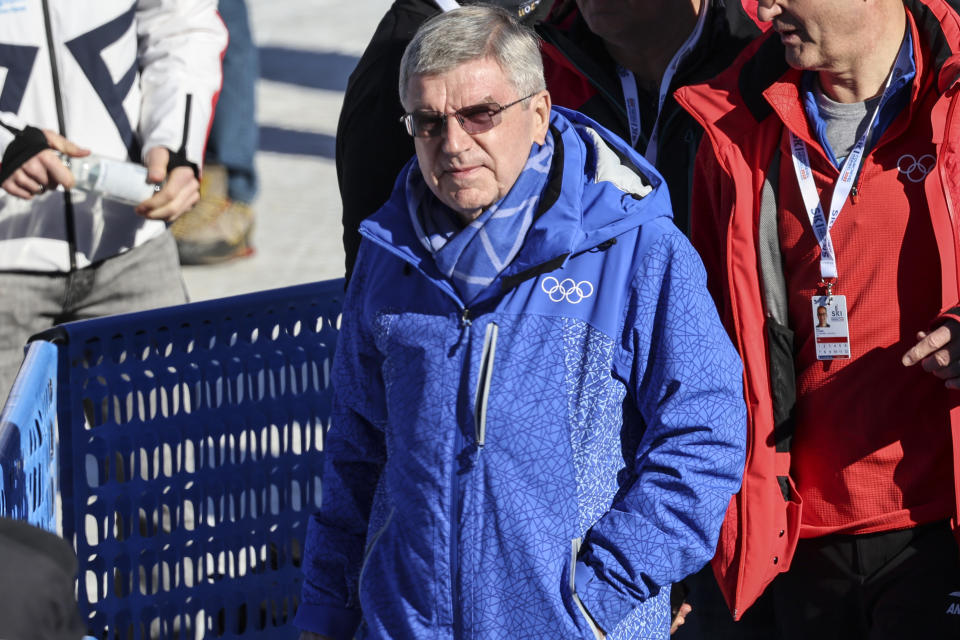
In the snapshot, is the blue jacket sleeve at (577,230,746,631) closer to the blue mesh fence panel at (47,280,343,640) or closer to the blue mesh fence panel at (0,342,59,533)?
the blue mesh fence panel at (0,342,59,533)

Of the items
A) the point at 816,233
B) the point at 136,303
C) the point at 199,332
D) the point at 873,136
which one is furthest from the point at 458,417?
the point at 136,303

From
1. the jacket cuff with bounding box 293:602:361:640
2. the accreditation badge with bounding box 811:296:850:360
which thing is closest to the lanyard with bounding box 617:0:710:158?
the accreditation badge with bounding box 811:296:850:360

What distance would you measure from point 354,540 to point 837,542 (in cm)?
103

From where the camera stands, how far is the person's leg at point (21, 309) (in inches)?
150

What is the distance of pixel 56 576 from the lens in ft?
5.30

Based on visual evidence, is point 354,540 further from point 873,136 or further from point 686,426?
point 873,136

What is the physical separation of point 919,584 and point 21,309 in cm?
247

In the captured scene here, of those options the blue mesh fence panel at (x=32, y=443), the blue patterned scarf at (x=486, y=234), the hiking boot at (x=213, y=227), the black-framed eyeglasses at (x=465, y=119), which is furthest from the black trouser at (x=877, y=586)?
the hiking boot at (x=213, y=227)

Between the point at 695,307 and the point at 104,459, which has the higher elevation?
the point at 695,307

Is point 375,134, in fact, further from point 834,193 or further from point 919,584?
point 919,584

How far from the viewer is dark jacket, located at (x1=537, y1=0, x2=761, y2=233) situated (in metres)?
3.21

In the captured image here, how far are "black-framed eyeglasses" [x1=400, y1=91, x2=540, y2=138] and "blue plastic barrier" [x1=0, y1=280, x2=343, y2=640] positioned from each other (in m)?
1.18

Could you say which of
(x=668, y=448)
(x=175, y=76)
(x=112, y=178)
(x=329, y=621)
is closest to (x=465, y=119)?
(x=668, y=448)

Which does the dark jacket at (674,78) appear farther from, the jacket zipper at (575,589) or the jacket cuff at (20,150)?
the jacket cuff at (20,150)
